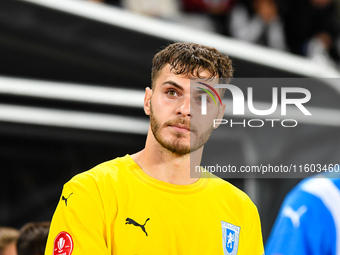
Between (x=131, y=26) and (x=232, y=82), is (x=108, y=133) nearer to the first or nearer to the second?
(x=131, y=26)

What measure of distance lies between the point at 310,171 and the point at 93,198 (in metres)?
0.91

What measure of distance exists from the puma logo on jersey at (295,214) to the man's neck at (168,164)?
34cm

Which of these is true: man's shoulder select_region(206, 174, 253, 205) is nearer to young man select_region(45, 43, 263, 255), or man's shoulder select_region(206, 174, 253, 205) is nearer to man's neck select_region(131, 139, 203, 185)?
young man select_region(45, 43, 263, 255)

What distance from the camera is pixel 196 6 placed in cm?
616

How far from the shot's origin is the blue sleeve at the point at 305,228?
1.26 m

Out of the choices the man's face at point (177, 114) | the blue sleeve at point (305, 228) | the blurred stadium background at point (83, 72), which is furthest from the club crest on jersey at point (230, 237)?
the blurred stadium background at point (83, 72)

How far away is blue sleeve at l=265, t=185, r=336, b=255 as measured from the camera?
1.26 meters

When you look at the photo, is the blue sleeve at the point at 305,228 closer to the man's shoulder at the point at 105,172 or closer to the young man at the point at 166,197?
the young man at the point at 166,197

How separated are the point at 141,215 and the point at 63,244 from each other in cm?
24

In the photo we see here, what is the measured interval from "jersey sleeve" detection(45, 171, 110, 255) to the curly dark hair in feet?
1.35

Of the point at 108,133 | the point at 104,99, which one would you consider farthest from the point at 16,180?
the point at 104,99

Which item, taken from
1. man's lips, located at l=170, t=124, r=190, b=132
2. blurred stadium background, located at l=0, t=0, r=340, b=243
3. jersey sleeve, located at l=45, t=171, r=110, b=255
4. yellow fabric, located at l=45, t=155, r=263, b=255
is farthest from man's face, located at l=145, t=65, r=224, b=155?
blurred stadium background, located at l=0, t=0, r=340, b=243

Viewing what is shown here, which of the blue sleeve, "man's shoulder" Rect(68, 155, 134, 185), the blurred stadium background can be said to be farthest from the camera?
the blurred stadium background

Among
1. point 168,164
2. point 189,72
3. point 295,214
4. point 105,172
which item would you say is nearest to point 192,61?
point 189,72
